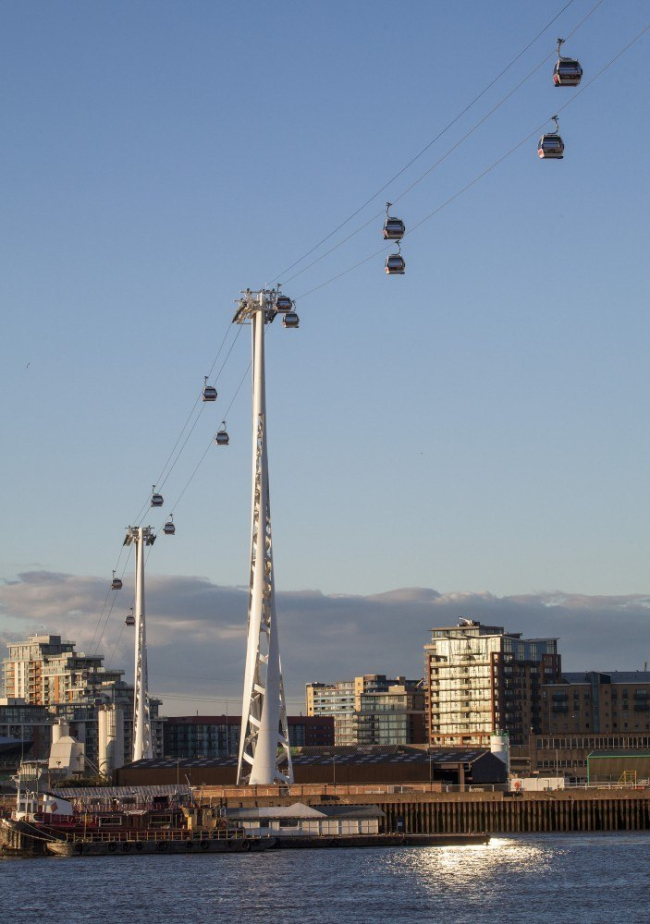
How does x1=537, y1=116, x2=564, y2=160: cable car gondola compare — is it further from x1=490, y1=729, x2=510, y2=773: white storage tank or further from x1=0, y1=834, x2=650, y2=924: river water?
x1=490, y1=729, x2=510, y2=773: white storage tank

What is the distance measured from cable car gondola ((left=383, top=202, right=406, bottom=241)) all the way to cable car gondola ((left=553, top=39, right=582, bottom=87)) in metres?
12.0

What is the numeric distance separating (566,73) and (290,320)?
39.5 metres

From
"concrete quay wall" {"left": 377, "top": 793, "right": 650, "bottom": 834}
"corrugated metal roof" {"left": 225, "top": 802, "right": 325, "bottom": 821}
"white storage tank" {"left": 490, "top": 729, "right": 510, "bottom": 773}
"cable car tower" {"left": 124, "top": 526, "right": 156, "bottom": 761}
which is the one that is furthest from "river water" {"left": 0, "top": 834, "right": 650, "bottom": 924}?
"cable car tower" {"left": 124, "top": 526, "right": 156, "bottom": 761}

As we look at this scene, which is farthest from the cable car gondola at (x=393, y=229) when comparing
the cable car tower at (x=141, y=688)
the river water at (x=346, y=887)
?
the cable car tower at (x=141, y=688)

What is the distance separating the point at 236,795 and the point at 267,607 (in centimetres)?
1639

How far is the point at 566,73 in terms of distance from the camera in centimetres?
4425

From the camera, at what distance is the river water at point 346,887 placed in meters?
64.9

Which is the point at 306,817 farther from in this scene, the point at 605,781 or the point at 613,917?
the point at 605,781

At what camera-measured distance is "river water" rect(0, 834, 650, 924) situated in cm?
6494

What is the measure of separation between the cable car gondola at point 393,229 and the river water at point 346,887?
2508 cm

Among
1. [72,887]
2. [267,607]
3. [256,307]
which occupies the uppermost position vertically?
[256,307]

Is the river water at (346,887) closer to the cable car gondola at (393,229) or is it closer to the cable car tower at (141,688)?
the cable car gondola at (393,229)

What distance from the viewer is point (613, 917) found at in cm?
6272

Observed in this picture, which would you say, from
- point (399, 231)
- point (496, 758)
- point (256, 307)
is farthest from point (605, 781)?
point (399, 231)
